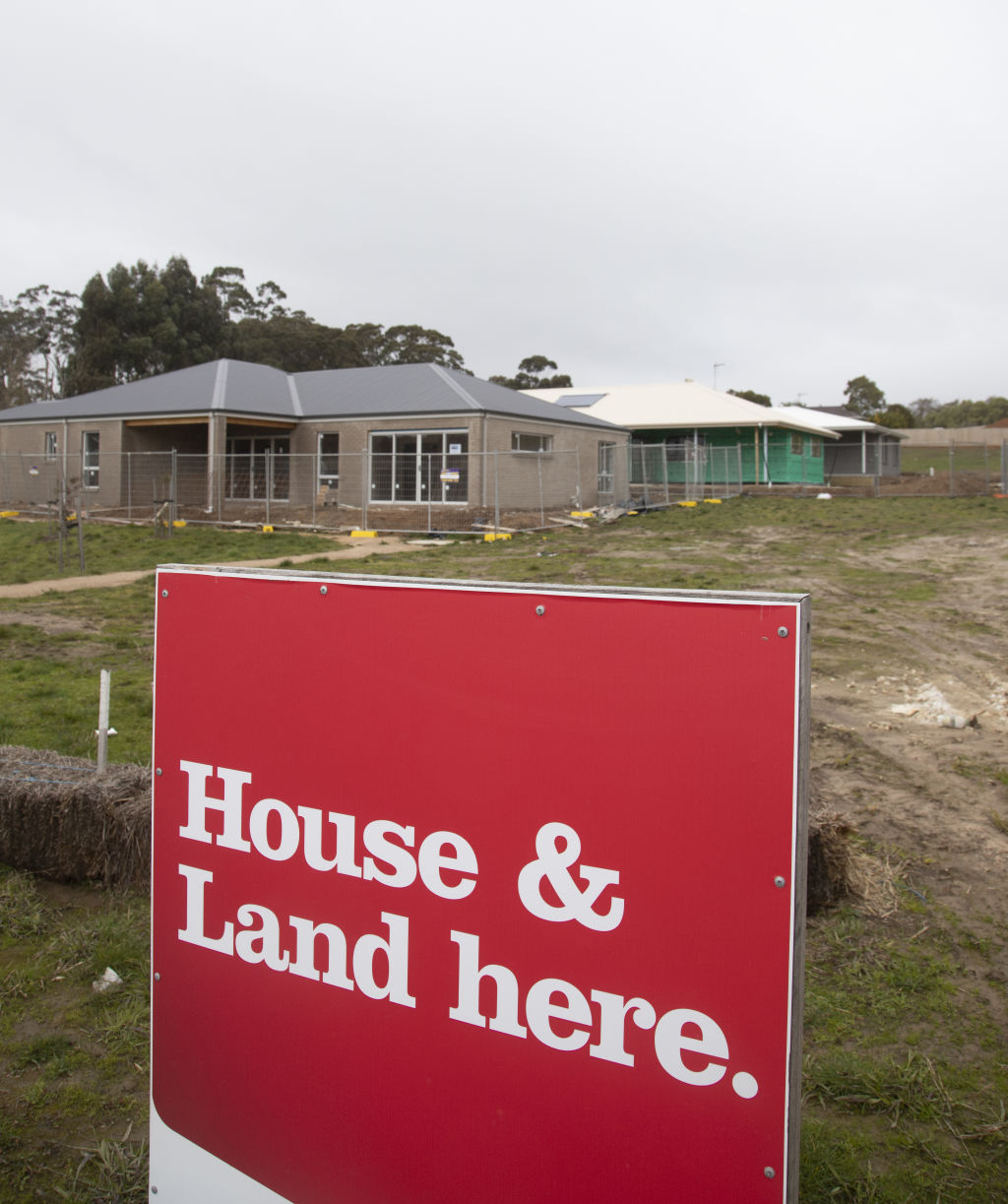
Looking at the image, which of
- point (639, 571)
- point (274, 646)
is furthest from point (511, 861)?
point (639, 571)

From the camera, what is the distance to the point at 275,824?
2.16 meters

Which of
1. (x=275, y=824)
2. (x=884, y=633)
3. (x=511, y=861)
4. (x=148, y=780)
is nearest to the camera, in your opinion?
(x=511, y=861)

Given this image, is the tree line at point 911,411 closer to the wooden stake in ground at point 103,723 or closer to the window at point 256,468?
the window at point 256,468

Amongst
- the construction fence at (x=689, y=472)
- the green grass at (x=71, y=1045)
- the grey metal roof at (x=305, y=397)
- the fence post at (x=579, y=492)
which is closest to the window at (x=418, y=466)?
the grey metal roof at (x=305, y=397)

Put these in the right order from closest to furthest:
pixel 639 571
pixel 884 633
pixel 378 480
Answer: pixel 884 633, pixel 639 571, pixel 378 480

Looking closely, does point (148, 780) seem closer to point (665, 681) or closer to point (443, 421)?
point (665, 681)

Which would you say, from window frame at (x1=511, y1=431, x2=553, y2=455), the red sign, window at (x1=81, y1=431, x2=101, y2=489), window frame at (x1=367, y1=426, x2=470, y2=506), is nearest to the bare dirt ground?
the red sign

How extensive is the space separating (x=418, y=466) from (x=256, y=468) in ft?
20.4

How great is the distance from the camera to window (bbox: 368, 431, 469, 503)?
1067 inches

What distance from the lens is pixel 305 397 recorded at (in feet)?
103

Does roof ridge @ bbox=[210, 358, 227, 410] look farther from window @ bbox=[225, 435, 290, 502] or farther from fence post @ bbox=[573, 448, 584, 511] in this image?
fence post @ bbox=[573, 448, 584, 511]

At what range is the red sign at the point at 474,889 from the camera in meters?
1.68

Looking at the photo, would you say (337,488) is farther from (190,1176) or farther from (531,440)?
(190,1176)

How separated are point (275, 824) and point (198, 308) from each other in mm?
59489
